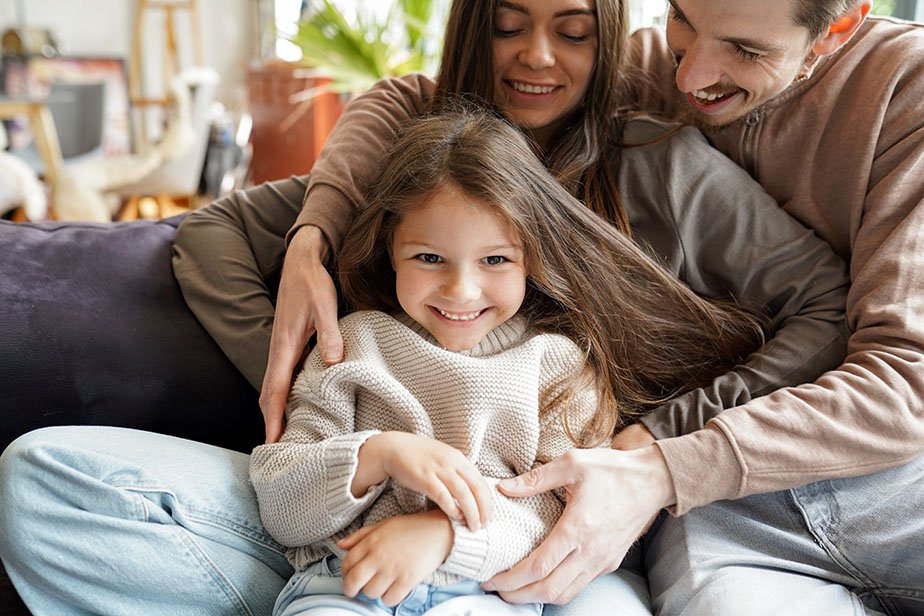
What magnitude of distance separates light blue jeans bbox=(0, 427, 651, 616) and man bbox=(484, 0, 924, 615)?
142 millimetres

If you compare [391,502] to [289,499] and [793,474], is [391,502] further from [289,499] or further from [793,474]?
[793,474]

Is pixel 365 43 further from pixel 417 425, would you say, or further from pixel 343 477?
pixel 343 477

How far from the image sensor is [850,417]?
3.74 feet

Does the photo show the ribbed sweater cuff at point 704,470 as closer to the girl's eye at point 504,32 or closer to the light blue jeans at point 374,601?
the light blue jeans at point 374,601

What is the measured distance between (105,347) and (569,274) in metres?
0.71

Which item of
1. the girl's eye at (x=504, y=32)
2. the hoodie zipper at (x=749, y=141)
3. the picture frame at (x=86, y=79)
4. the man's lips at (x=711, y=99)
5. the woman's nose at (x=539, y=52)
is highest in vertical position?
the girl's eye at (x=504, y=32)

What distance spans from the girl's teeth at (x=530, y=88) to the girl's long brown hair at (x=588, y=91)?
5 centimetres

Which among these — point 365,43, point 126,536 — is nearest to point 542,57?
point 126,536

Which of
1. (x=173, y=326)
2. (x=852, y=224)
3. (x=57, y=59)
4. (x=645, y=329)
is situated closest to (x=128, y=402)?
(x=173, y=326)

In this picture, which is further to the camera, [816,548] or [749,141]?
[749,141]

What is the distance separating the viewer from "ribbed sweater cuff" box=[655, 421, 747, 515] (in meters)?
1.12

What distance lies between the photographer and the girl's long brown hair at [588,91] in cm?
141

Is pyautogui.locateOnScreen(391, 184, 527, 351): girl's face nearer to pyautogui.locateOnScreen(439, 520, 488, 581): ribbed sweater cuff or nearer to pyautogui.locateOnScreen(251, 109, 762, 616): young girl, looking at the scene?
pyautogui.locateOnScreen(251, 109, 762, 616): young girl

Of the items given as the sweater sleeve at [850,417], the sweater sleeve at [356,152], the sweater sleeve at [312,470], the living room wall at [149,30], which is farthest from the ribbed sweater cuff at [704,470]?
the living room wall at [149,30]
